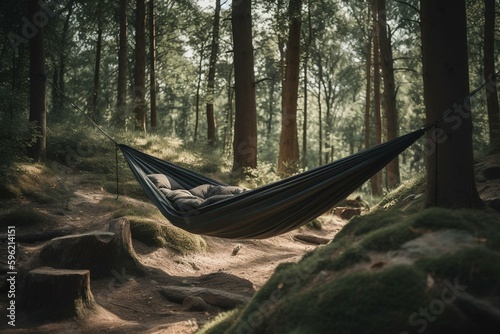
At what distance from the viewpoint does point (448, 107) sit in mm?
2791

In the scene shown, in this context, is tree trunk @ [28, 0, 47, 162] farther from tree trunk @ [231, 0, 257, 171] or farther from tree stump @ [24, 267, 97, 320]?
tree stump @ [24, 267, 97, 320]

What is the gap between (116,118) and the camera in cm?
954

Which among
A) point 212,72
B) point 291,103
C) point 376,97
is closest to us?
point 291,103

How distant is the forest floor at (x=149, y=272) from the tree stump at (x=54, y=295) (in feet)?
0.21

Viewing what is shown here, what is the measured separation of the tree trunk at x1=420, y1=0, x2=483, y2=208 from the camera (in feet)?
8.96

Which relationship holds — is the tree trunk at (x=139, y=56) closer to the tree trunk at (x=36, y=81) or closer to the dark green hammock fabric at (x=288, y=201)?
the tree trunk at (x=36, y=81)

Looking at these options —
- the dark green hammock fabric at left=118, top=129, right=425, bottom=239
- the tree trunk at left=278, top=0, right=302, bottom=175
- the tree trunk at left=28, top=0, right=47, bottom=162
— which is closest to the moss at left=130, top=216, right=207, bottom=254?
the dark green hammock fabric at left=118, top=129, right=425, bottom=239

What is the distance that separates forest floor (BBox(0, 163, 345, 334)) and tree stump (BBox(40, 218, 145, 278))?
0.28ft

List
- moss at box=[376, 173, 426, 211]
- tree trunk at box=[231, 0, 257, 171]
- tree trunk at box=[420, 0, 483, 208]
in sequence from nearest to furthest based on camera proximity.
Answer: tree trunk at box=[420, 0, 483, 208] < moss at box=[376, 173, 426, 211] < tree trunk at box=[231, 0, 257, 171]

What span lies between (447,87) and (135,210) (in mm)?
3453

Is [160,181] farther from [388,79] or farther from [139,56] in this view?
[388,79]

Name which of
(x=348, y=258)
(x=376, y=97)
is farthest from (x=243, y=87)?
(x=376, y=97)

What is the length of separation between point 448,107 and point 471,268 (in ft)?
4.48

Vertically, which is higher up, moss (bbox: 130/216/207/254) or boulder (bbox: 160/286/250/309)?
moss (bbox: 130/216/207/254)
